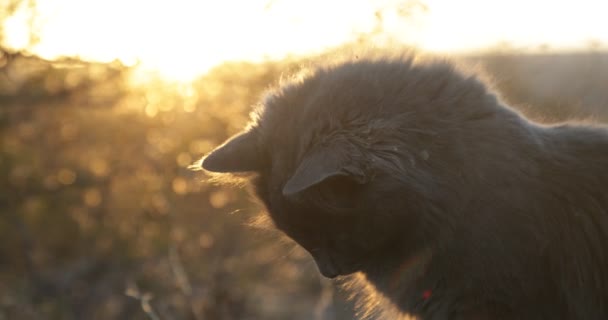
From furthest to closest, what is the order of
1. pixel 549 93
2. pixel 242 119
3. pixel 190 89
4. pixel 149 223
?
pixel 549 93
pixel 149 223
pixel 242 119
pixel 190 89

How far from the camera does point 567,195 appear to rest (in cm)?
299

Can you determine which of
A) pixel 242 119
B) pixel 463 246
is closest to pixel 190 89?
pixel 242 119

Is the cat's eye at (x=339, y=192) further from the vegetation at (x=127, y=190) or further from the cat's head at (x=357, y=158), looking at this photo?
the vegetation at (x=127, y=190)

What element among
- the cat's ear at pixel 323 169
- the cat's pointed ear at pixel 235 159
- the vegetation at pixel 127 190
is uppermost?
the cat's ear at pixel 323 169

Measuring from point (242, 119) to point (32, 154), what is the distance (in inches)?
107

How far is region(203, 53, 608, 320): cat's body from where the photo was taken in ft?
9.34

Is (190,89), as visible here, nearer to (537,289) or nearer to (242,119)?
(242,119)

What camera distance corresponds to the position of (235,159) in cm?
327

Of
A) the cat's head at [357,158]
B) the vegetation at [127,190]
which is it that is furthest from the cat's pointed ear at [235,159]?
the vegetation at [127,190]

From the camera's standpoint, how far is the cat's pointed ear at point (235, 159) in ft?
10.7

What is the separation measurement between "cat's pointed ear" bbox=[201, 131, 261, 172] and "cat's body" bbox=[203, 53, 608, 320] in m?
0.10

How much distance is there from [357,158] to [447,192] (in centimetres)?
42

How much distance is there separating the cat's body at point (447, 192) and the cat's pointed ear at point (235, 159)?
3.8 inches

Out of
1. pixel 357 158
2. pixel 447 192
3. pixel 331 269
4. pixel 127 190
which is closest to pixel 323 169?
pixel 357 158
